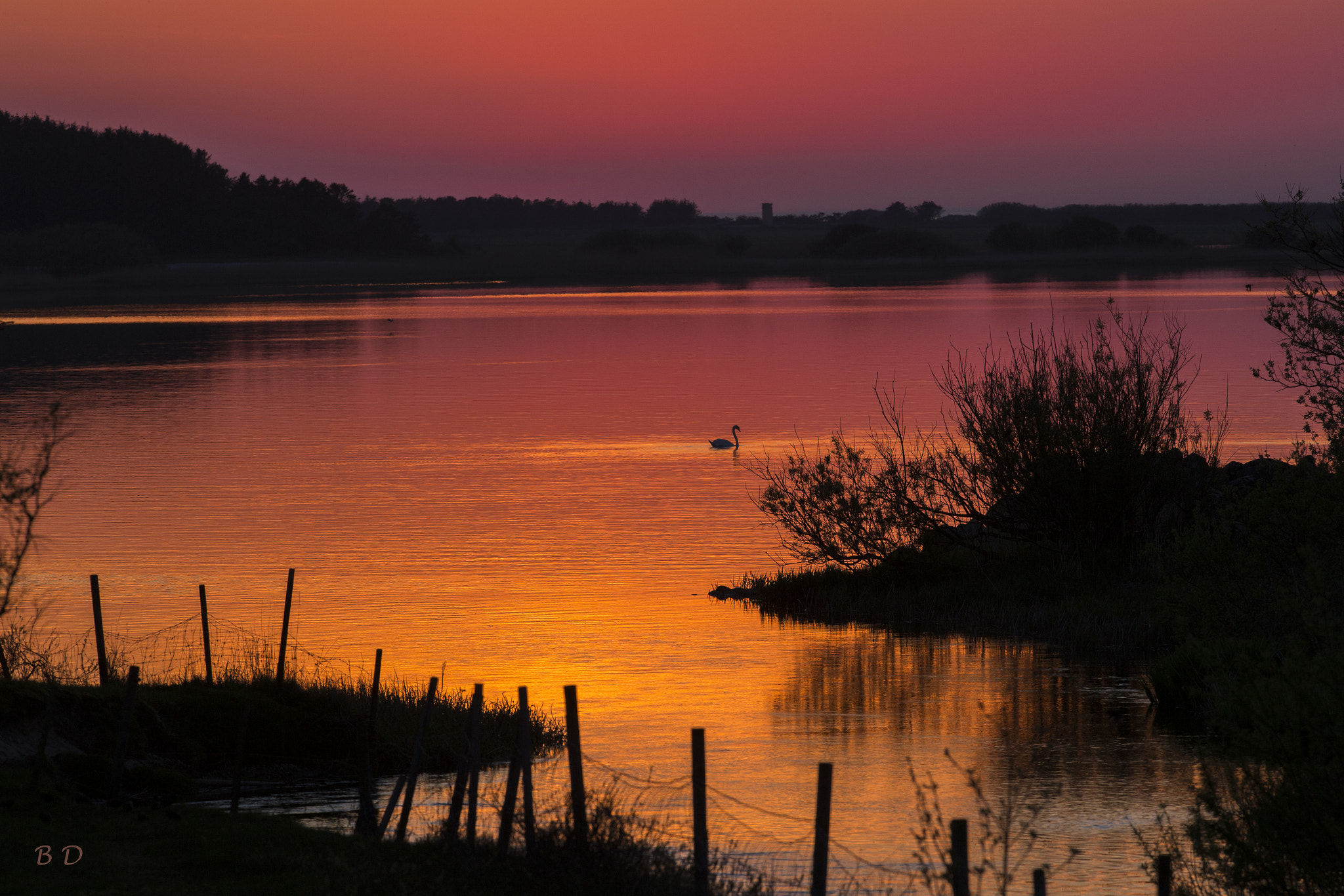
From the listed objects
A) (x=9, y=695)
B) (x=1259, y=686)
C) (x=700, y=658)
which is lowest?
(x=700, y=658)

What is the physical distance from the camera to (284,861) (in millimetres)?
12508

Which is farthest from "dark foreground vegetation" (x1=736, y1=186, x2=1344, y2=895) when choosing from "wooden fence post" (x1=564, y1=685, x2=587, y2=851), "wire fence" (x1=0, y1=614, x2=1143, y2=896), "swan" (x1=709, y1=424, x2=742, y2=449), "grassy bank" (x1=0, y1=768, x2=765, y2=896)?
"swan" (x1=709, y1=424, x2=742, y2=449)

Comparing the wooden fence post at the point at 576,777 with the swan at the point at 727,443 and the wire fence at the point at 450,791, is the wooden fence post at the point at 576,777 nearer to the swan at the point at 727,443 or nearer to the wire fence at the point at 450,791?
the wire fence at the point at 450,791

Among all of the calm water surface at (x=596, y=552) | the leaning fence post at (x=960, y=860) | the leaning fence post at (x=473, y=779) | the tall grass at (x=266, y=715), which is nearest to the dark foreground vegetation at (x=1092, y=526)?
the calm water surface at (x=596, y=552)

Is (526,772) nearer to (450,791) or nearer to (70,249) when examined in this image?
(450,791)

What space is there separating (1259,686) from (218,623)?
18.6 meters

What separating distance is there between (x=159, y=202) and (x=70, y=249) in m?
15.5

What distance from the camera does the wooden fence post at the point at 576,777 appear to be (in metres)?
11.8

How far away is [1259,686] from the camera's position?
1095 centimetres

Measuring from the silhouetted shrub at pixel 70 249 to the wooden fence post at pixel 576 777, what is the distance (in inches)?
6595

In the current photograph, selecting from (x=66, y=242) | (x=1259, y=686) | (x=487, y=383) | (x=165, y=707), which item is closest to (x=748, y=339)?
(x=487, y=383)

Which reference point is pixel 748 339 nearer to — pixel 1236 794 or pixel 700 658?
pixel 700 658

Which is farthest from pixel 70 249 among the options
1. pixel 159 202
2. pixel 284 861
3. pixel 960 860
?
pixel 960 860

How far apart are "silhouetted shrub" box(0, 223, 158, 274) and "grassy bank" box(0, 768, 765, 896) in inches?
6493
